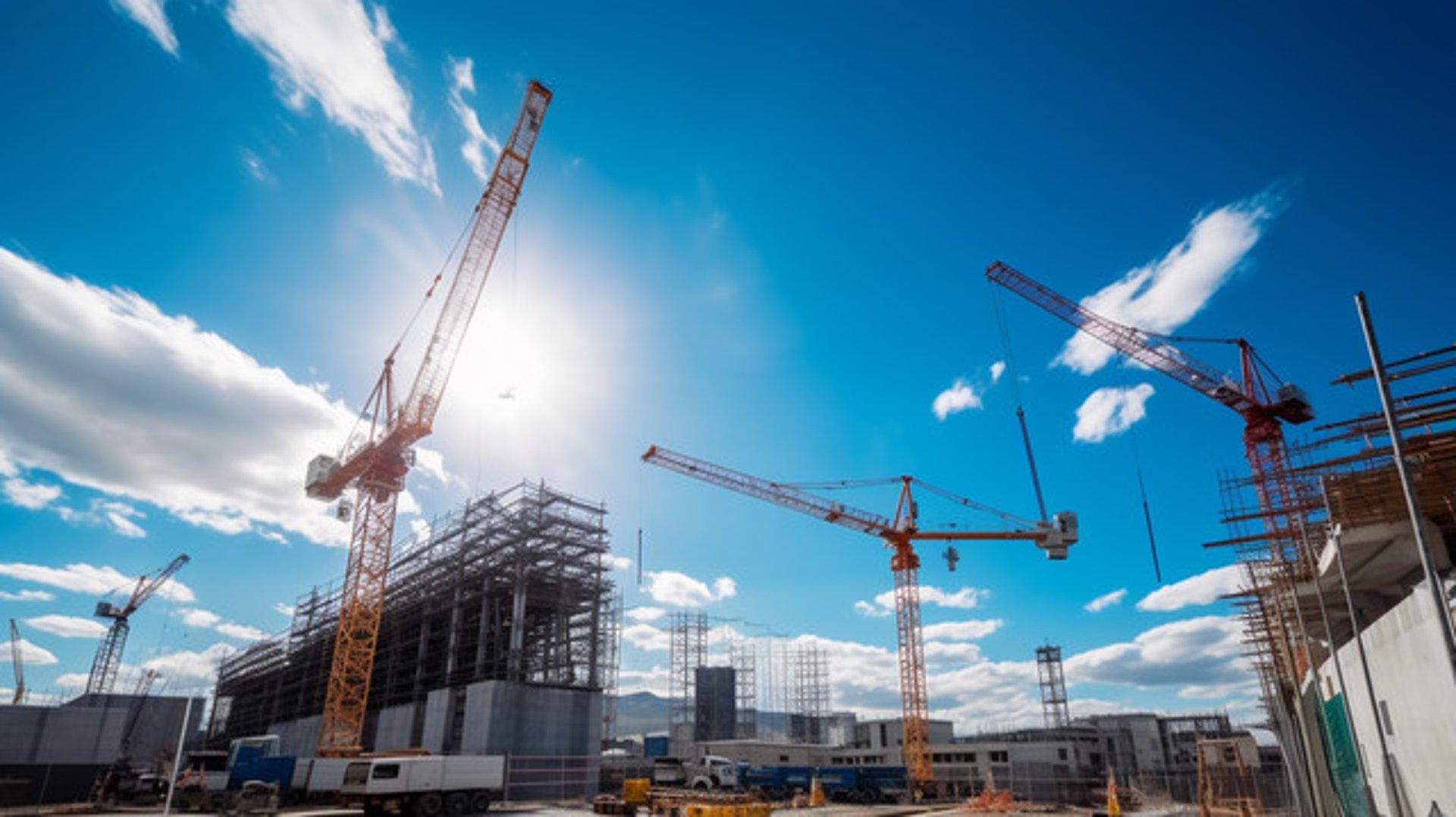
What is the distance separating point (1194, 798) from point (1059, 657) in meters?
45.4

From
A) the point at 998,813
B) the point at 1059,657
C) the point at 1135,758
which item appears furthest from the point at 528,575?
the point at 1135,758

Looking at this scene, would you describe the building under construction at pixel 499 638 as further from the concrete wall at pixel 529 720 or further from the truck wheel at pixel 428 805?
the truck wheel at pixel 428 805

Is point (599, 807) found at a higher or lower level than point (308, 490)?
lower

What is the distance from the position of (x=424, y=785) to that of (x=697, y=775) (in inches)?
628

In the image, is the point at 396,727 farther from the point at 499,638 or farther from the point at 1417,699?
the point at 1417,699

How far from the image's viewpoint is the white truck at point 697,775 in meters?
40.5

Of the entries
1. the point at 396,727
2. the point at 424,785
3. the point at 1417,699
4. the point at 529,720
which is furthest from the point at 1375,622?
the point at 396,727

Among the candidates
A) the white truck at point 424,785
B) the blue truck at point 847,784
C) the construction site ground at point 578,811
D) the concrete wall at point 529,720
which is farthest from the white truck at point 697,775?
the concrete wall at point 529,720

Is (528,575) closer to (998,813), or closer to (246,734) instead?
(998,813)

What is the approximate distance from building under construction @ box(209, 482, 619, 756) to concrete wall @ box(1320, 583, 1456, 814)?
45.1 meters

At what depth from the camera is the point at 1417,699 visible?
51.4 ft

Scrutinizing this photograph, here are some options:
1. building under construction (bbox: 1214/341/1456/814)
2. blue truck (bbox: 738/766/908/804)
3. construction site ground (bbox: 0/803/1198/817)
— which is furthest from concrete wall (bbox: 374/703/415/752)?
building under construction (bbox: 1214/341/1456/814)

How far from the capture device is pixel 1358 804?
17.6 m

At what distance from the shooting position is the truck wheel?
29.5 meters
